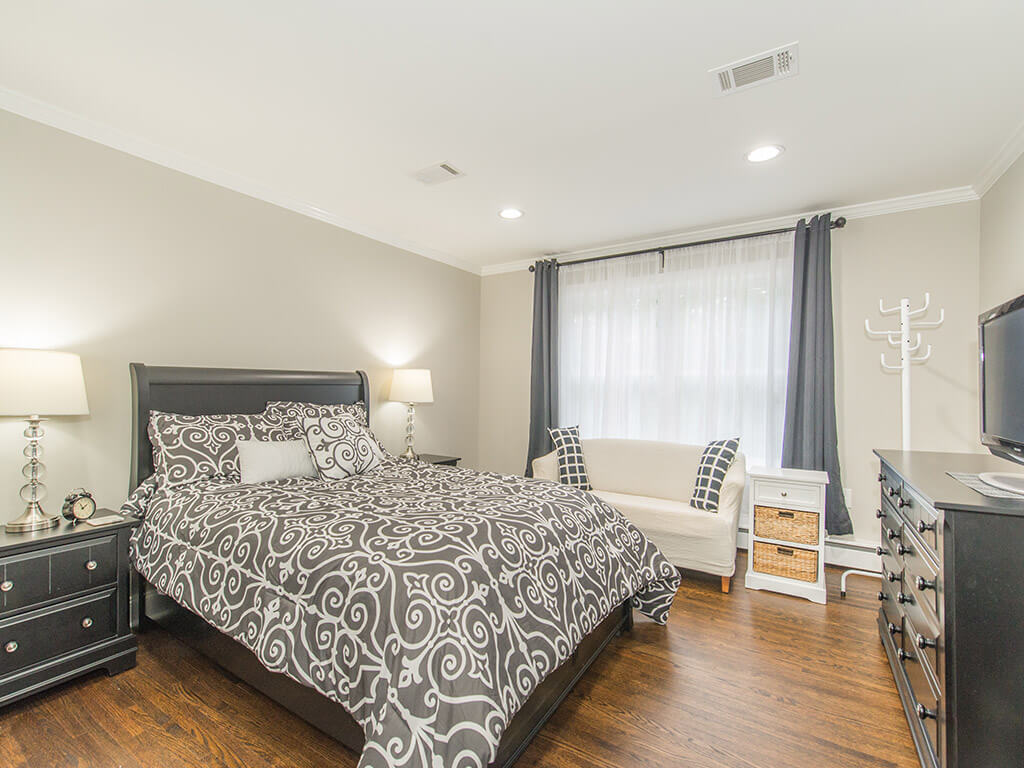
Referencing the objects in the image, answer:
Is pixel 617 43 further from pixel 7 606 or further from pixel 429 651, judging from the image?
pixel 7 606

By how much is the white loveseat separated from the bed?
0.78 meters

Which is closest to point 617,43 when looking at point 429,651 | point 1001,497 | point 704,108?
point 704,108

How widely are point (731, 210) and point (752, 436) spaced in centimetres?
168

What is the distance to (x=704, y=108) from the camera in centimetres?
229

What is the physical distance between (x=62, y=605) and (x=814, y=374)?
4.30m

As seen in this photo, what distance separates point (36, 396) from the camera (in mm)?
2039

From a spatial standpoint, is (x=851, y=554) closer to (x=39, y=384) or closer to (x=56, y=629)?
(x=56, y=629)

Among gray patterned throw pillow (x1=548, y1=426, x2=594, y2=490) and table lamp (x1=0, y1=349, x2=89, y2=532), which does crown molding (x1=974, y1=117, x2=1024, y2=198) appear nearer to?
gray patterned throw pillow (x1=548, y1=426, x2=594, y2=490)

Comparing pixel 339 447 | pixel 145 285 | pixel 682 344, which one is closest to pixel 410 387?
pixel 339 447

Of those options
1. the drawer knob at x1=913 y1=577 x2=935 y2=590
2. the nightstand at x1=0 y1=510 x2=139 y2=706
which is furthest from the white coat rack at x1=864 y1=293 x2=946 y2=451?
the nightstand at x1=0 y1=510 x2=139 y2=706

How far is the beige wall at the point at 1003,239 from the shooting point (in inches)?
102

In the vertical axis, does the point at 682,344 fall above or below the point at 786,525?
above

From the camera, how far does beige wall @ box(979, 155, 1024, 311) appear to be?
2.58m

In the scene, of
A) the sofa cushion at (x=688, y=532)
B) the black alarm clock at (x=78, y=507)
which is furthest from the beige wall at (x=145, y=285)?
the sofa cushion at (x=688, y=532)
